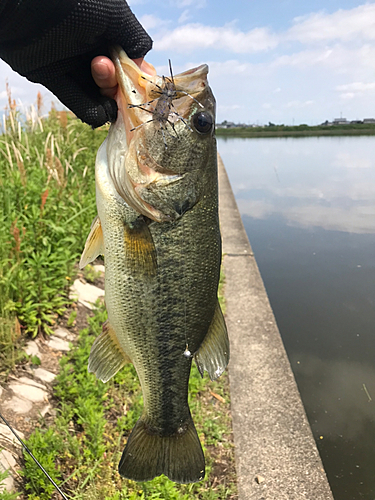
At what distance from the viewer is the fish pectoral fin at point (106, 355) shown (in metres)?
1.93

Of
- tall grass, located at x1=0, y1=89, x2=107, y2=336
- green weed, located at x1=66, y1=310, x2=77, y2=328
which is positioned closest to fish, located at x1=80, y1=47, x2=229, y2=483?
tall grass, located at x1=0, y1=89, x2=107, y2=336

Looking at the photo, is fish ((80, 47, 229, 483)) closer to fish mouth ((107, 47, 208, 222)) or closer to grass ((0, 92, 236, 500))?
fish mouth ((107, 47, 208, 222))

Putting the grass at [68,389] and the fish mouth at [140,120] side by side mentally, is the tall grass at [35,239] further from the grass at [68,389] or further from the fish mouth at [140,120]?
the fish mouth at [140,120]

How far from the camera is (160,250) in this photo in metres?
1.74

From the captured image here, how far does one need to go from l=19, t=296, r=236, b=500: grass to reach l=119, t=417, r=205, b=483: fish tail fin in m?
0.67

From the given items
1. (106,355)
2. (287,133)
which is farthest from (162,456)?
(287,133)

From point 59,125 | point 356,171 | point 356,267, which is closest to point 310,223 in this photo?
point 356,267

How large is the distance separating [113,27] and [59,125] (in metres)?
6.50

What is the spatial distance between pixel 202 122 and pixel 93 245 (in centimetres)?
80

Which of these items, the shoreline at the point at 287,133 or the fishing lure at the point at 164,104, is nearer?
the fishing lure at the point at 164,104

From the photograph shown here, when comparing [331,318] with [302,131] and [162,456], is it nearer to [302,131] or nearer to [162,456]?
[162,456]

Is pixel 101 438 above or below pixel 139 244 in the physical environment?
below

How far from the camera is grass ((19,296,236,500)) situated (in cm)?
245

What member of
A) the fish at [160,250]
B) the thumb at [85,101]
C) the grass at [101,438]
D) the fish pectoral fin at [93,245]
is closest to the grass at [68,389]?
the grass at [101,438]
